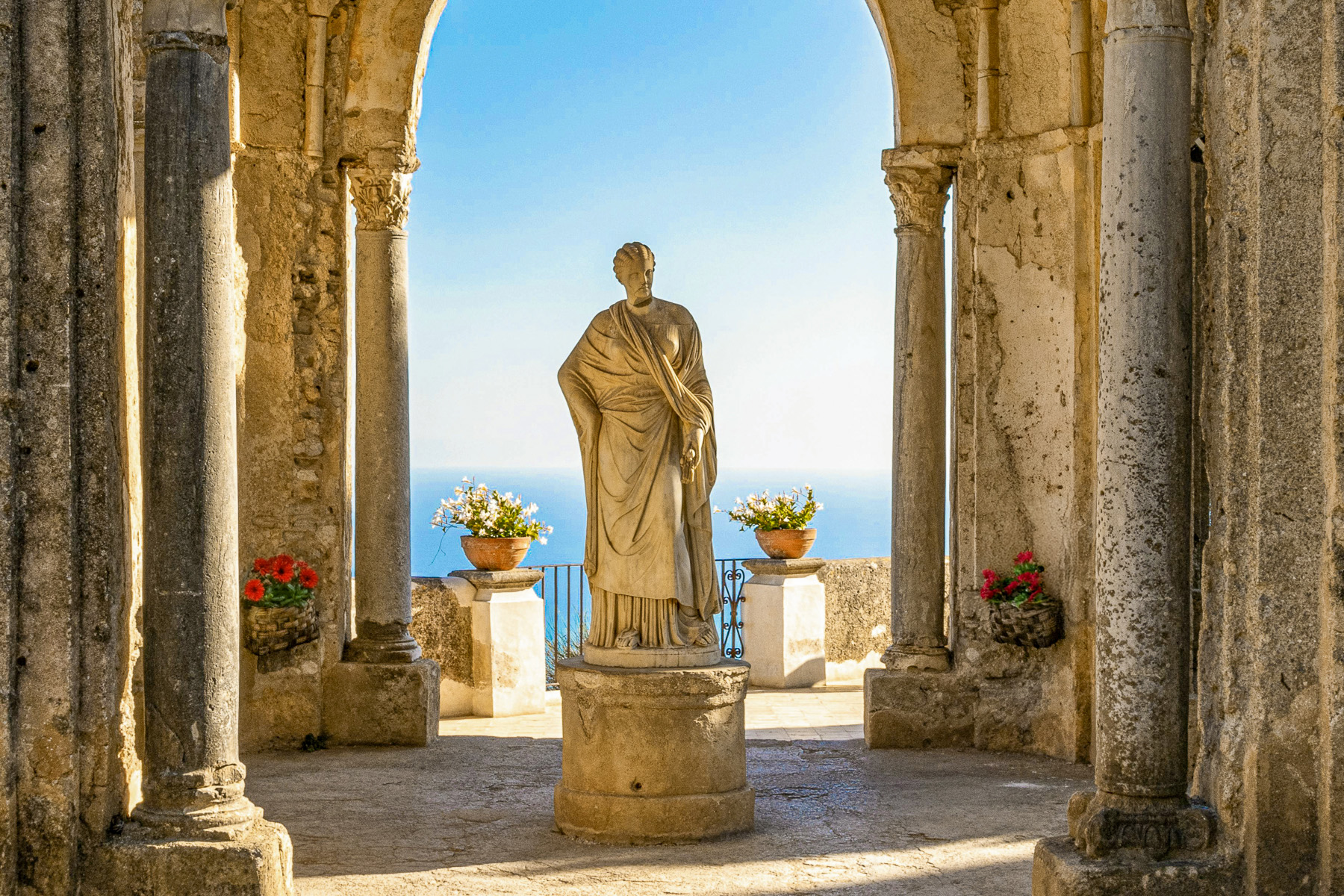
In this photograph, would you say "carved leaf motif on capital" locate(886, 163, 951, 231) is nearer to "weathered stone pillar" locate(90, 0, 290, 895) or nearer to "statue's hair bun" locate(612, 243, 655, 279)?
"statue's hair bun" locate(612, 243, 655, 279)

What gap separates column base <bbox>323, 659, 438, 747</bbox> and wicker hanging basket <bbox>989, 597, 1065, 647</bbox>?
3.31 metres

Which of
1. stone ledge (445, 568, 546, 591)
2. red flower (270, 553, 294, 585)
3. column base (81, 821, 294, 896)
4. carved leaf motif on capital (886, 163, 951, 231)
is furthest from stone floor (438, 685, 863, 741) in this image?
column base (81, 821, 294, 896)

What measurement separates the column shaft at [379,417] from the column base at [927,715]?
277 centimetres

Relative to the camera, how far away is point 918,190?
855 centimetres

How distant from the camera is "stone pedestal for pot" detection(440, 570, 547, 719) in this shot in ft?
32.1

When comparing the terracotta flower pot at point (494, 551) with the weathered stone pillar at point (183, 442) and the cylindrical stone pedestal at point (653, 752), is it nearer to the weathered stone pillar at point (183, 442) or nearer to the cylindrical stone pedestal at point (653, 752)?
the cylindrical stone pedestal at point (653, 752)

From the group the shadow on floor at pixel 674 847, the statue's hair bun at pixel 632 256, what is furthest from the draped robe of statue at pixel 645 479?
the shadow on floor at pixel 674 847

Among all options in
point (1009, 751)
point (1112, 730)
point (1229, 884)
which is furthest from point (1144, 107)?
point (1009, 751)

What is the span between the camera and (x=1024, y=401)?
8297mm

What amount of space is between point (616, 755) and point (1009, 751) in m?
3.04

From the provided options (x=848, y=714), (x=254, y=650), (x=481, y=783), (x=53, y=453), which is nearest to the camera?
(x=53, y=453)

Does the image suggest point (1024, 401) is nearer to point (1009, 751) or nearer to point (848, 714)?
point (1009, 751)

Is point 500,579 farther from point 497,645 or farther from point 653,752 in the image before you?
point 653,752

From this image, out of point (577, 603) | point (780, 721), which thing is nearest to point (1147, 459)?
point (780, 721)
